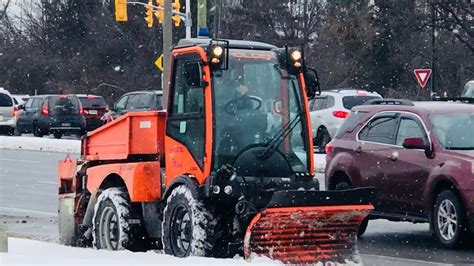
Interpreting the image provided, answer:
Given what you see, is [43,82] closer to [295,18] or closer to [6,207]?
[295,18]

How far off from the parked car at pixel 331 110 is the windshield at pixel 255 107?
1877 centimetres

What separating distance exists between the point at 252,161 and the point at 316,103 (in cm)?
2037

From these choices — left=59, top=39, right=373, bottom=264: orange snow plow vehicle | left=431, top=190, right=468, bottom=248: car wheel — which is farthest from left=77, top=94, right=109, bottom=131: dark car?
left=59, top=39, right=373, bottom=264: orange snow plow vehicle

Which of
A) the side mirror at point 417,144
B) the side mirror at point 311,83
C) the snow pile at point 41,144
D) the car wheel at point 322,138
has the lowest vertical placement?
the snow pile at point 41,144

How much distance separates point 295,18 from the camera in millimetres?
57312

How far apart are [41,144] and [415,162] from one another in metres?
24.0

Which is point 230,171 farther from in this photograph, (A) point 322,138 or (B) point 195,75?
(A) point 322,138

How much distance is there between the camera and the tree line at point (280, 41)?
53031 mm

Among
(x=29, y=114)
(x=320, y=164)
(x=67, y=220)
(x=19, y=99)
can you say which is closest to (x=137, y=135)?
(x=67, y=220)

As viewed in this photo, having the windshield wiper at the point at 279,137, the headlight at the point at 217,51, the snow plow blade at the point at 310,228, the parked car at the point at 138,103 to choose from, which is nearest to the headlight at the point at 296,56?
the windshield wiper at the point at 279,137

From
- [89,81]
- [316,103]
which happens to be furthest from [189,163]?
[89,81]

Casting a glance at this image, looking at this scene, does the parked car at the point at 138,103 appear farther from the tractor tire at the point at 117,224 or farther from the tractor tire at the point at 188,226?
the tractor tire at the point at 188,226

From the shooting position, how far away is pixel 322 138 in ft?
100

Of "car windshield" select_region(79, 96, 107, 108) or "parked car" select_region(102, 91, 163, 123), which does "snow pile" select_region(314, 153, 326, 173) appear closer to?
"parked car" select_region(102, 91, 163, 123)
